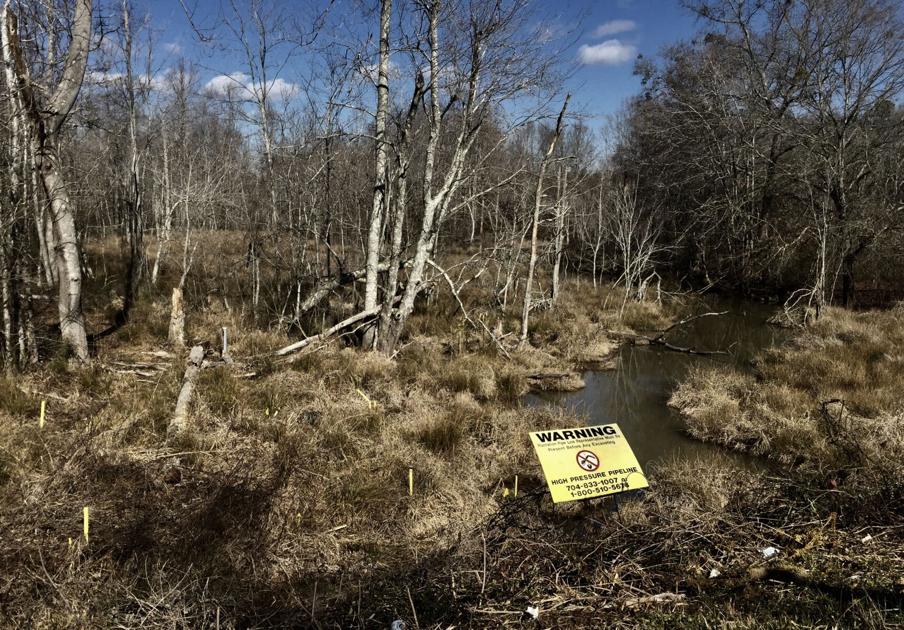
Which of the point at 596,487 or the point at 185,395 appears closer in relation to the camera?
the point at 596,487

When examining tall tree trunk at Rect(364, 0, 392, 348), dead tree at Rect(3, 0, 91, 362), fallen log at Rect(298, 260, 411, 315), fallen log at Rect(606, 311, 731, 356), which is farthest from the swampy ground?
fallen log at Rect(606, 311, 731, 356)

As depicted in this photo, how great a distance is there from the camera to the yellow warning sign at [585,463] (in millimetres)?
3643

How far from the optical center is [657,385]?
9.92 meters

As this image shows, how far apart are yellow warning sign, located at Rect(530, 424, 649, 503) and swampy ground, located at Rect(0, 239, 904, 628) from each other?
0.30 metres

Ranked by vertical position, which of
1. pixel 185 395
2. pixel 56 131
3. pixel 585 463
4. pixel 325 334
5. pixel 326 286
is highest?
pixel 56 131

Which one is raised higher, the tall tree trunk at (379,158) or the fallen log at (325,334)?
the tall tree trunk at (379,158)

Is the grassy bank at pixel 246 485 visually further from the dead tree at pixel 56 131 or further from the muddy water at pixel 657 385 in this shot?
the muddy water at pixel 657 385

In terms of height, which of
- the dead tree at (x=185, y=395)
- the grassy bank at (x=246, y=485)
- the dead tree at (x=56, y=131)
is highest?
the dead tree at (x=56, y=131)

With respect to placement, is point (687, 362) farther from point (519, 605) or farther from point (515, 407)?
point (519, 605)

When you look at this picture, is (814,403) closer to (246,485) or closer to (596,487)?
(596,487)

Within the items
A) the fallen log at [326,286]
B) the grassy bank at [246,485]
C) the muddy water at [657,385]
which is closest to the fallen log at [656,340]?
the muddy water at [657,385]

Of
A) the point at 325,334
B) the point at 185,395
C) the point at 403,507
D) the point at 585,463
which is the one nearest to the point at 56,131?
the point at 185,395

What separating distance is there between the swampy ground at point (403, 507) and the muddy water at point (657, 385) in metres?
0.32

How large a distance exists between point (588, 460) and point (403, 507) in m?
1.81
